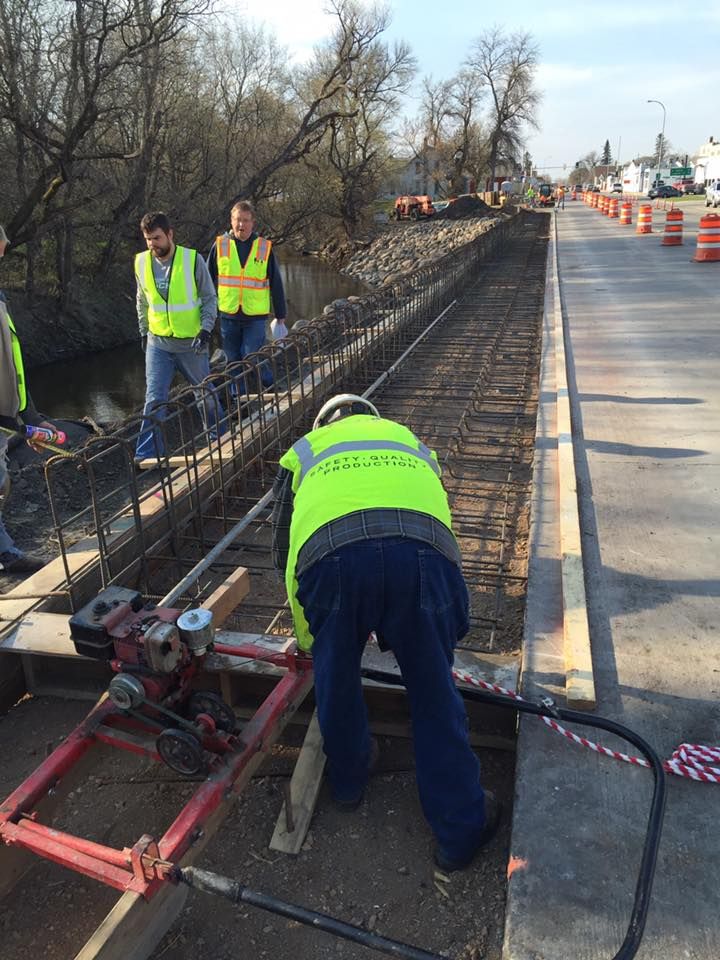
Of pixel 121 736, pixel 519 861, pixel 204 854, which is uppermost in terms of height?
pixel 121 736

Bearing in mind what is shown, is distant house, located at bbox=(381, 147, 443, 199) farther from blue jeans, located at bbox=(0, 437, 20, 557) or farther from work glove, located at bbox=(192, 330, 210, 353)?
blue jeans, located at bbox=(0, 437, 20, 557)

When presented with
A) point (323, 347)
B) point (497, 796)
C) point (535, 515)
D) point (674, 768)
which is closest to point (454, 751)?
point (497, 796)

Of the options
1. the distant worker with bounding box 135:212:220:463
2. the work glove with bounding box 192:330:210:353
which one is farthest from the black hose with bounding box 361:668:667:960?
the work glove with bounding box 192:330:210:353

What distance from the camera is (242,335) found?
7500mm

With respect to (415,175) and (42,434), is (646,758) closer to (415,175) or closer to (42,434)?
(42,434)

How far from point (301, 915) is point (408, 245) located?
42704mm

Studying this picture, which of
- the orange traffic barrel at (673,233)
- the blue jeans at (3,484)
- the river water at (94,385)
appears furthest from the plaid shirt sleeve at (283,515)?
the orange traffic barrel at (673,233)

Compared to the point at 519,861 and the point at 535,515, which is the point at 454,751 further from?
the point at 535,515

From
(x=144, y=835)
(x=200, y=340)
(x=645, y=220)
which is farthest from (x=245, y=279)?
(x=645, y=220)

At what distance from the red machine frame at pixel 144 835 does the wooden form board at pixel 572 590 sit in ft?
3.70

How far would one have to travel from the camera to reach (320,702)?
99.9 inches

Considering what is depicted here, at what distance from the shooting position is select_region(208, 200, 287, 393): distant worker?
6.96 m

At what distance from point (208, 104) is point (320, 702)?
2928cm

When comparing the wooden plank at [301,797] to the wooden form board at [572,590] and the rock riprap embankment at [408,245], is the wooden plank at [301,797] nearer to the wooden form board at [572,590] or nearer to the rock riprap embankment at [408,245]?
the wooden form board at [572,590]
